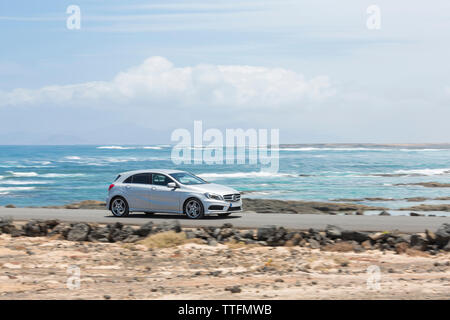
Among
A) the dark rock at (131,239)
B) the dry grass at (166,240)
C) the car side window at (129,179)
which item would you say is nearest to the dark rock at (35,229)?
the dark rock at (131,239)

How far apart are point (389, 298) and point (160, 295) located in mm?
3715

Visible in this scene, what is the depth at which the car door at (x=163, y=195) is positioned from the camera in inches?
829

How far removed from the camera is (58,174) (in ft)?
245

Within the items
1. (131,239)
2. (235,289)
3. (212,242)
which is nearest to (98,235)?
(131,239)

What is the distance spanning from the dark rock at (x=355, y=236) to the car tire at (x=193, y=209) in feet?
18.6

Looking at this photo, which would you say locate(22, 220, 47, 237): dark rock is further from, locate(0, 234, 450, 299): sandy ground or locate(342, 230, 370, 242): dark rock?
locate(342, 230, 370, 242): dark rock

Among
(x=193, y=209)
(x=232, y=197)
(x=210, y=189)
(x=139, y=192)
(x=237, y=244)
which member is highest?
(x=210, y=189)

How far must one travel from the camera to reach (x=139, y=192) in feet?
70.4

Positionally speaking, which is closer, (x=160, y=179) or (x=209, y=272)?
(x=209, y=272)

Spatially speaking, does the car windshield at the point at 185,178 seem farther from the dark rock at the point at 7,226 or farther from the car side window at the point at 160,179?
the dark rock at the point at 7,226

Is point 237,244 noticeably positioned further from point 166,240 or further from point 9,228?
point 9,228

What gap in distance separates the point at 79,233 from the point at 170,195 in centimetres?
426

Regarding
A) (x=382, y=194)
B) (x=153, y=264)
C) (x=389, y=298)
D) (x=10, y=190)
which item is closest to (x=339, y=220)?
(x=153, y=264)

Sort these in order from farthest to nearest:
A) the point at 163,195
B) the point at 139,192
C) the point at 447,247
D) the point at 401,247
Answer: the point at 139,192, the point at 163,195, the point at 401,247, the point at 447,247
